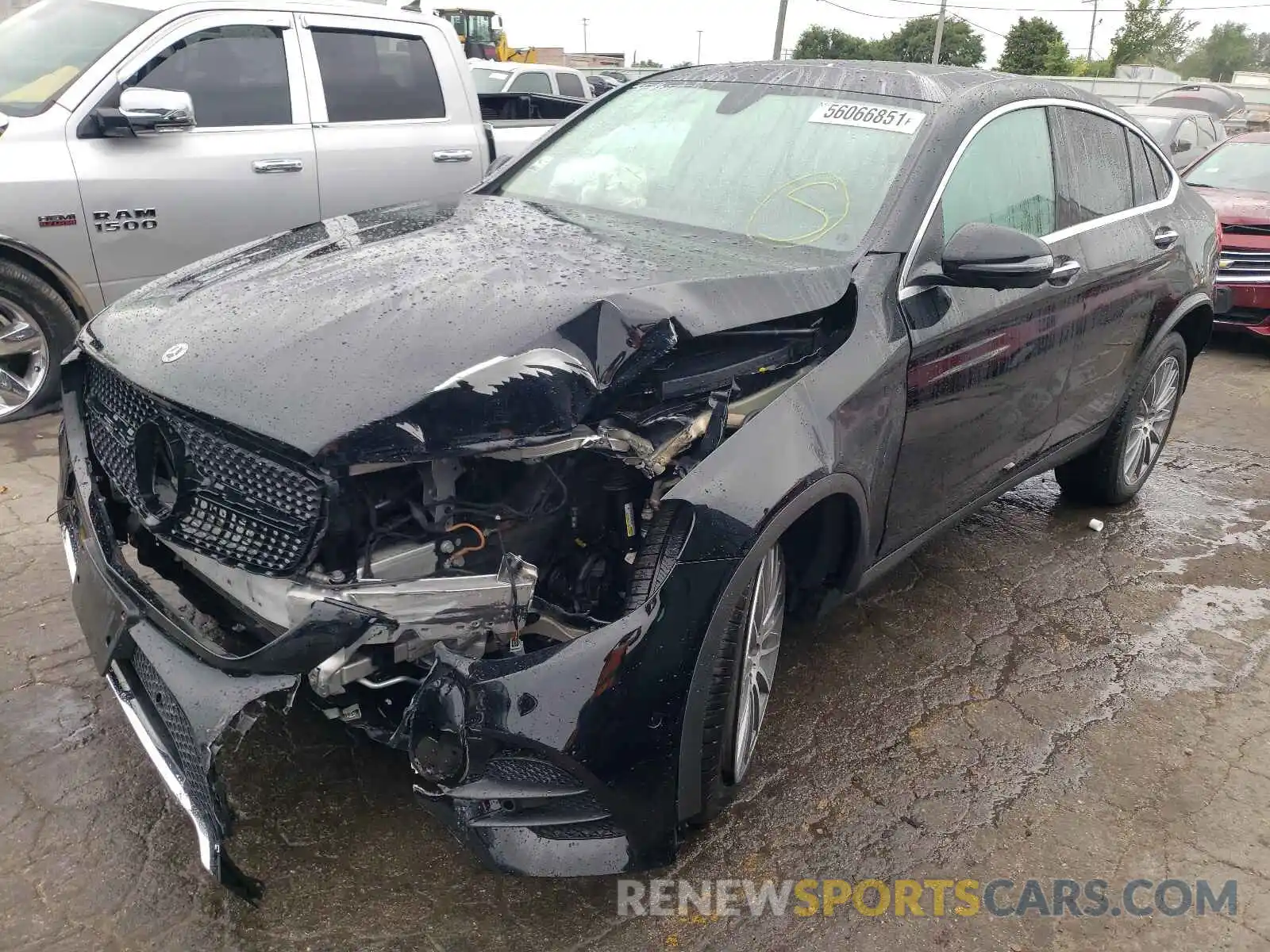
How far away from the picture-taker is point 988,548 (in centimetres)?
436

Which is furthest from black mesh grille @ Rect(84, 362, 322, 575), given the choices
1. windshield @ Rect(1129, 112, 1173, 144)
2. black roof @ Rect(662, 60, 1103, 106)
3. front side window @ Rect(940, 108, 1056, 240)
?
windshield @ Rect(1129, 112, 1173, 144)

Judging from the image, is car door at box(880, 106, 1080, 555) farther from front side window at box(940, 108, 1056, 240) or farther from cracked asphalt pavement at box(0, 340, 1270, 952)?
cracked asphalt pavement at box(0, 340, 1270, 952)

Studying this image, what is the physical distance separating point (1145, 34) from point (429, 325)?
67296mm

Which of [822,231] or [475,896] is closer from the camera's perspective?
[475,896]

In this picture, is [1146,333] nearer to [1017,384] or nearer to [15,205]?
[1017,384]

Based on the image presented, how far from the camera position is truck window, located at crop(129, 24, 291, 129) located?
199 inches

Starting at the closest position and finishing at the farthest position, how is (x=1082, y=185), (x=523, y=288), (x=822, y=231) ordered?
(x=523, y=288) → (x=822, y=231) → (x=1082, y=185)

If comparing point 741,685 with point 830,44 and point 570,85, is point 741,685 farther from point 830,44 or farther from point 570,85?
point 830,44

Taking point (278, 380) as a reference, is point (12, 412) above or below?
below

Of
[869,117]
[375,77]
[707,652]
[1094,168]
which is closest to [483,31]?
[375,77]

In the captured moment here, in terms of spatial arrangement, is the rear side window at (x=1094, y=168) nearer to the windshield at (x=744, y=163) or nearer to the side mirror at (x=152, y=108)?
the windshield at (x=744, y=163)

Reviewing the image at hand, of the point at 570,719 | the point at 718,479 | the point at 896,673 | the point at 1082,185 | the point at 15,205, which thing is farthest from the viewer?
the point at 15,205

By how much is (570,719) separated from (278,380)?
0.90 meters

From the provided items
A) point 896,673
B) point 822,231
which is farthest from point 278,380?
point 896,673
